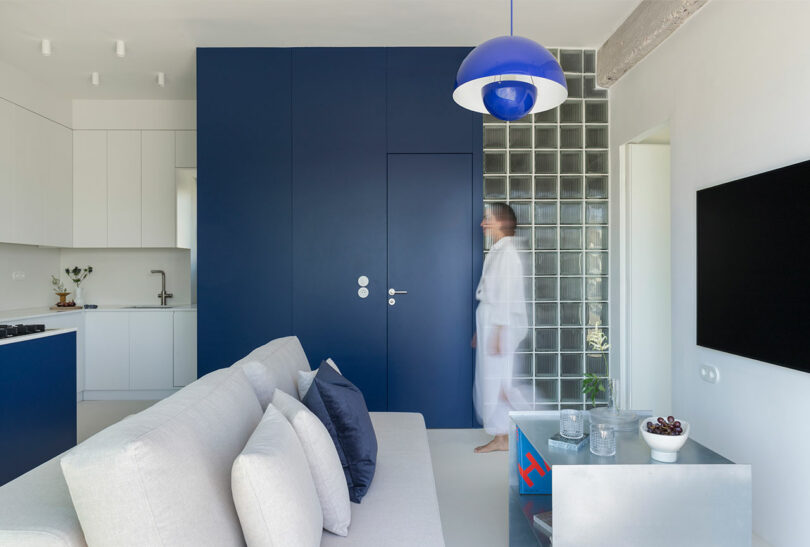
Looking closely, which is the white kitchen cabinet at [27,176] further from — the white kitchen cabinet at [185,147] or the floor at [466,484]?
the floor at [466,484]

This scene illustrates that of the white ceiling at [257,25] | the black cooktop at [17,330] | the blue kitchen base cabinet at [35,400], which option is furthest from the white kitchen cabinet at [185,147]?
the black cooktop at [17,330]

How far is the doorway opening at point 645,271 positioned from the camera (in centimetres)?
410

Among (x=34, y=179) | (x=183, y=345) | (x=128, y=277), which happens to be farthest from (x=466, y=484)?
(x=34, y=179)

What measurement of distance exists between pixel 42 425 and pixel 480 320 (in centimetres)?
295

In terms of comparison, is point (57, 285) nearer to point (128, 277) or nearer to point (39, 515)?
point (128, 277)

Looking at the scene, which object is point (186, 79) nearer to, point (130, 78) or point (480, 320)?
point (130, 78)

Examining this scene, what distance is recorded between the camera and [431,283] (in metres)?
4.31

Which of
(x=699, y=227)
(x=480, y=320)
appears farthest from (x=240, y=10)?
(x=699, y=227)

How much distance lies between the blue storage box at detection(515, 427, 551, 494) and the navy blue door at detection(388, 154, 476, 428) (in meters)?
1.76

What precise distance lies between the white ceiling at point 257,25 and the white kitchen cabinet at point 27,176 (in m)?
0.53

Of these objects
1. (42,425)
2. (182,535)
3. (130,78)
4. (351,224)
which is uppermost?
(130,78)

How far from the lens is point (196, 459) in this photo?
1.23 meters

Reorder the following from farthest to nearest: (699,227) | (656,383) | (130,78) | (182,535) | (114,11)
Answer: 1. (130,78)
2. (656,383)
3. (114,11)
4. (699,227)
5. (182,535)

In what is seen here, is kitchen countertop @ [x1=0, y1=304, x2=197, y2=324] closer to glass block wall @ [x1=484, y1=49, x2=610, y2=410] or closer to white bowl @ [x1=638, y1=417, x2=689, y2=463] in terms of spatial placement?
glass block wall @ [x1=484, y1=49, x2=610, y2=410]
